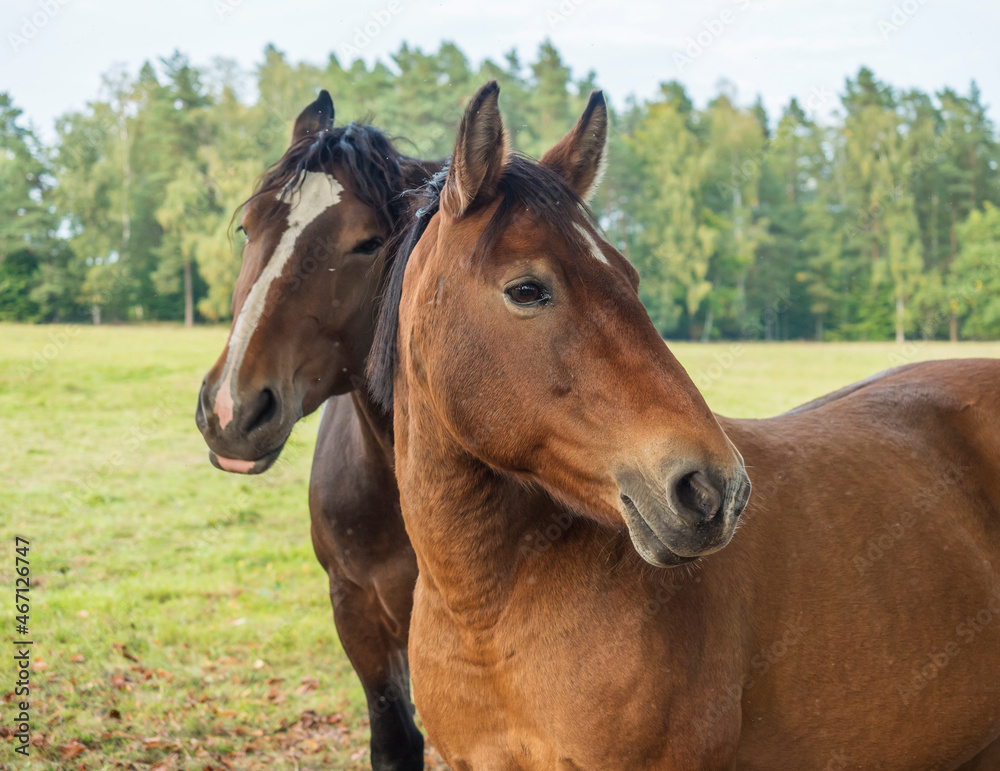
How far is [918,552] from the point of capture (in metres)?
2.41

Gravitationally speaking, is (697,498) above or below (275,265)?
below

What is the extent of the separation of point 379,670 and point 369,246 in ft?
6.28

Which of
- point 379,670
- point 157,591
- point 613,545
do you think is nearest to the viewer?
point 613,545

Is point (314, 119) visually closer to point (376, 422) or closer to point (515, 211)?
point (376, 422)

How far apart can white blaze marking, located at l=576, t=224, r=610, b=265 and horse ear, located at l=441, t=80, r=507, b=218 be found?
25 centimetres

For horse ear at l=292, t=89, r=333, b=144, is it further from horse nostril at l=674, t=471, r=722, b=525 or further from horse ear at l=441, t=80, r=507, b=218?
horse nostril at l=674, t=471, r=722, b=525

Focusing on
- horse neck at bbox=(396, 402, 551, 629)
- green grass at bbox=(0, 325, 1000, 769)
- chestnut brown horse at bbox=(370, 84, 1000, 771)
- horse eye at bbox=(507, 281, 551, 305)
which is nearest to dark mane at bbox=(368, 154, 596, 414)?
chestnut brown horse at bbox=(370, 84, 1000, 771)

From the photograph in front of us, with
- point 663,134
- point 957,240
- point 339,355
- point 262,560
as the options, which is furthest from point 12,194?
point 957,240

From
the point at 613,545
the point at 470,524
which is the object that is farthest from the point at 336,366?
the point at 613,545

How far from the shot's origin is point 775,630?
214 centimetres

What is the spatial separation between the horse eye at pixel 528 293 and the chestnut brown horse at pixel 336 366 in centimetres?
101

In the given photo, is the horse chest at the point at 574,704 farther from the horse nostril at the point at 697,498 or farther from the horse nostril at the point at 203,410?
the horse nostril at the point at 203,410

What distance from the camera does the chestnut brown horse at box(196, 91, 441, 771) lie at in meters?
2.84

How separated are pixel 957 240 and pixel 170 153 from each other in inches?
1163
